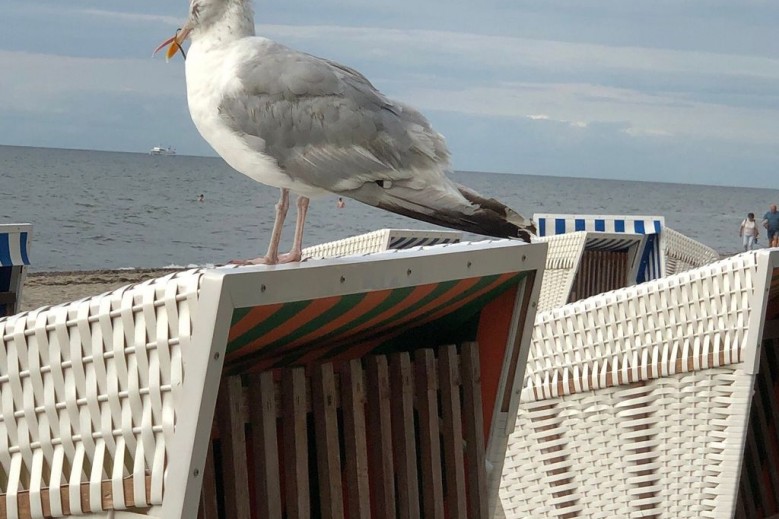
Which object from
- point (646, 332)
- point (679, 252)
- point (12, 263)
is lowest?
point (646, 332)

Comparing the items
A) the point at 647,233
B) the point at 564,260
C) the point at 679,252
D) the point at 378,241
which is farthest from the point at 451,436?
the point at 679,252

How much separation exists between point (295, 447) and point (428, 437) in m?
0.30

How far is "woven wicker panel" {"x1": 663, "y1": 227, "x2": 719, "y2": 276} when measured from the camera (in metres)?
6.86

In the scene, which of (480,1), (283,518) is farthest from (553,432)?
(480,1)

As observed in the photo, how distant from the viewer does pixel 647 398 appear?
102 inches

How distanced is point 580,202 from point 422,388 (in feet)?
180

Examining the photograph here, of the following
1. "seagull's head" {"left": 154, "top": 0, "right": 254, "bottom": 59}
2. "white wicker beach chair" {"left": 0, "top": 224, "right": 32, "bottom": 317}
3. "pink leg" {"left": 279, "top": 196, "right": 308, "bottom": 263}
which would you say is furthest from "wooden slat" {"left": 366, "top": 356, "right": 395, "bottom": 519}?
"white wicker beach chair" {"left": 0, "top": 224, "right": 32, "bottom": 317}

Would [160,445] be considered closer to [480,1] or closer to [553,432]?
[553,432]

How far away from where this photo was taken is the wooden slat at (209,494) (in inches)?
56.3

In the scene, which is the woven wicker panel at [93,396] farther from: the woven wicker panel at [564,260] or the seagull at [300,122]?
the woven wicker panel at [564,260]

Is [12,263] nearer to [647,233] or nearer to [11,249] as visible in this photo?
[11,249]

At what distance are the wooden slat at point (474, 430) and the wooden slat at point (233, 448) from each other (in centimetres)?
49

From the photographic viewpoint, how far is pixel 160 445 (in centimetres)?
122

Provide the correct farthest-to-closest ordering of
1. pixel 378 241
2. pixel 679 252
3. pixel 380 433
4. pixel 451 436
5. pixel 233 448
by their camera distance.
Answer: pixel 679 252 < pixel 378 241 < pixel 451 436 < pixel 380 433 < pixel 233 448
